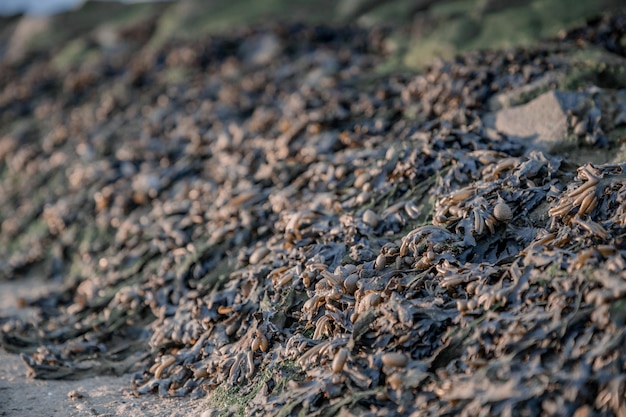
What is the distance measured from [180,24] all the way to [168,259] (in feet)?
21.3

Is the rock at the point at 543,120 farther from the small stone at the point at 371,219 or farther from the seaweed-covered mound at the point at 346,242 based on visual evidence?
the small stone at the point at 371,219

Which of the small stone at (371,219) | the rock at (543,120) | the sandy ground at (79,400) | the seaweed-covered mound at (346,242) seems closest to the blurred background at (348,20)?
the seaweed-covered mound at (346,242)

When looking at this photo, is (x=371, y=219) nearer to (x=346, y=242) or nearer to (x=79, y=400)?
(x=346, y=242)

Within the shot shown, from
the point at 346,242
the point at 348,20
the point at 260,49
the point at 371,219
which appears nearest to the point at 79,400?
the point at 346,242

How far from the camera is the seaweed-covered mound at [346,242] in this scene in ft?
7.86

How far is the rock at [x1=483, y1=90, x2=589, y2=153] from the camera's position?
368 centimetres

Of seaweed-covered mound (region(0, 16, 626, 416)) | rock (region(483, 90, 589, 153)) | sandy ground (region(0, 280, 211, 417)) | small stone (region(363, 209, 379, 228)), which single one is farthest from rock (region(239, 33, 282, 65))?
sandy ground (region(0, 280, 211, 417))

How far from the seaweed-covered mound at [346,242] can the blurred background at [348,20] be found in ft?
1.29

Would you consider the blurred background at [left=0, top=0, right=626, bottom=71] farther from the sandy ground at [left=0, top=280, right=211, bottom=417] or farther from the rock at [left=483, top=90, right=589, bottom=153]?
the sandy ground at [left=0, top=280, right=211, bottom=417]

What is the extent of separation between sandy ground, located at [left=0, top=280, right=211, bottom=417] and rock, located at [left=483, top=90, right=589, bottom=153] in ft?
8.94

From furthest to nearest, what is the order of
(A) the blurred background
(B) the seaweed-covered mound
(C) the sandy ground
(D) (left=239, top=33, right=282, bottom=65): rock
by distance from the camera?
(D) (left=239, top=33, right=282, bottom=65): rock
(A) the blurred background
(C) the sandy ground
(B) the seaweed-covered mound

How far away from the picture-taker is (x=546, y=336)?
90.4 inches

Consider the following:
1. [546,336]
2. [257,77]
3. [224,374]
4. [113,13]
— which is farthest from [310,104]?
[113,13]

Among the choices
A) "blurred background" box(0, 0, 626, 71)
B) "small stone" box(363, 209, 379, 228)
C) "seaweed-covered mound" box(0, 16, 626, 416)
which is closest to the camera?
"seaweed-covered mound" box(0, 16, 626, 416)
